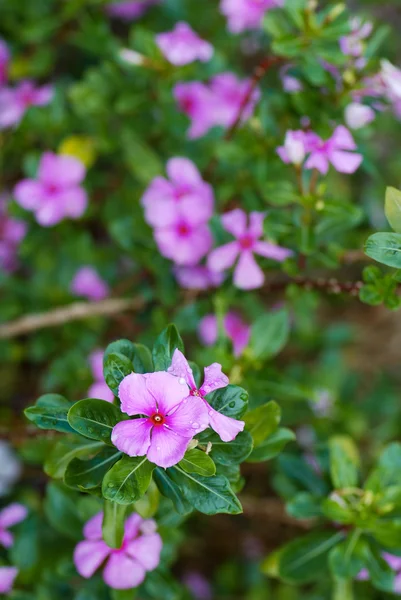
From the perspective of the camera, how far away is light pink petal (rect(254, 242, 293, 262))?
1.46 meters

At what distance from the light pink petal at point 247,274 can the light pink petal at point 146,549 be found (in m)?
0.57

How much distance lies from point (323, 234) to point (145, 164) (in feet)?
1.80

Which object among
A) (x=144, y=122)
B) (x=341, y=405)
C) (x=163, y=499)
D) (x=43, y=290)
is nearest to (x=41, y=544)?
(x=163, y=499)

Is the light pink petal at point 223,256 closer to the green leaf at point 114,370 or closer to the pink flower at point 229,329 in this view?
the pink flower at point 229,329

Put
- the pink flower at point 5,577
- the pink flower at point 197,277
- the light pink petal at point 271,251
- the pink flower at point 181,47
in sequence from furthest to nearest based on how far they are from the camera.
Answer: the pink flower at point 197,277 → the pink flower at point 181,47 → the light pink petal at point 271,251 → the pink flower at point 5,577

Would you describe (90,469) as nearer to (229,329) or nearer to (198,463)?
(198,463)

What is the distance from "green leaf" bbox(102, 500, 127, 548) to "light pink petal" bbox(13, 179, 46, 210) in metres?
0.92

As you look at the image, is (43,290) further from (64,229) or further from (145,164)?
(145,164)

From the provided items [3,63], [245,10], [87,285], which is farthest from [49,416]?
[3,63]

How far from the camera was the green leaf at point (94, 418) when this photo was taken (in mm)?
972

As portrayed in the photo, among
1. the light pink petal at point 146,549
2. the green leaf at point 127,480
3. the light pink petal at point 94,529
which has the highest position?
the green leaf at point 127,480

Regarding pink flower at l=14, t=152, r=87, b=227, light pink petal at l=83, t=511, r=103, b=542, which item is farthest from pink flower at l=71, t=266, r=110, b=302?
light pink petal at l=83, t=511, r=103, b=542

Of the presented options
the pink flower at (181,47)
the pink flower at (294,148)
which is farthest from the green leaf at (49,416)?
the pink flower at (181,47)

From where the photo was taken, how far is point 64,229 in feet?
6.31
